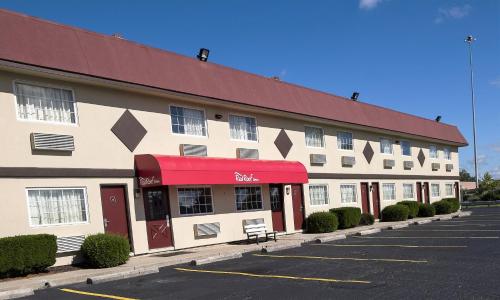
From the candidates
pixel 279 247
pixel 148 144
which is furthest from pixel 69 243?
pixel 279 247

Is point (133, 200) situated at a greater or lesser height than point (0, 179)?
lesser

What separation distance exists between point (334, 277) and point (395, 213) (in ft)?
55.6

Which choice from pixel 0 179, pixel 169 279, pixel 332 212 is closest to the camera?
pixel 169 279

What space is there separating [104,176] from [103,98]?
2371 millimetres

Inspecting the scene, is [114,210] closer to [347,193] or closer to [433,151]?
[347,193]

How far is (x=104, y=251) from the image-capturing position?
1202 cm

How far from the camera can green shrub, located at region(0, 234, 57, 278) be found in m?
10.6

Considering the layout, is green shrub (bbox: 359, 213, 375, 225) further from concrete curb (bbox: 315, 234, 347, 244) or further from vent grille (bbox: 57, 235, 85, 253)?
vent grille (bbox: 57, 235, 85, 253)

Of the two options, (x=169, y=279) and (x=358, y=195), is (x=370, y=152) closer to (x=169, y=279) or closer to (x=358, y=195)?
(x=358, y=195)

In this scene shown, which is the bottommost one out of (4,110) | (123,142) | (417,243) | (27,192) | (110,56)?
(417,243)

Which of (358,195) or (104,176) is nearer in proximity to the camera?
(104,176)

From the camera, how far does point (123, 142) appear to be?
14242mm

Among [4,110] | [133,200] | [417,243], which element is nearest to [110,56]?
[4,110]

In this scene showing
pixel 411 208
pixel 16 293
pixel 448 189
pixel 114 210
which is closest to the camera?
pixel 16 293
